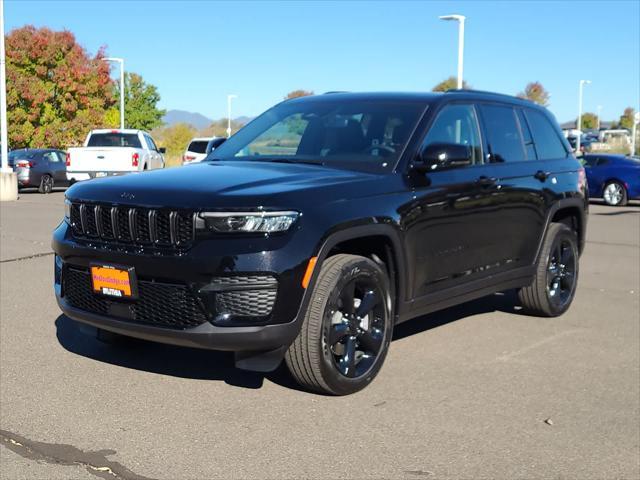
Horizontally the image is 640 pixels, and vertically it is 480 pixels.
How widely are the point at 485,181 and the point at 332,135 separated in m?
1.20

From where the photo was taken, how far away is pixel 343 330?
4.83 metres

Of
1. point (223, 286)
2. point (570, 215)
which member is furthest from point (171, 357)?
point (570, 215)

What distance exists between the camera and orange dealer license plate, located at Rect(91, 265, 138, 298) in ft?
14.9

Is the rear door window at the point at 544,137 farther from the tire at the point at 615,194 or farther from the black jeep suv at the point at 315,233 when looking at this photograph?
the tire at the point at 615,194

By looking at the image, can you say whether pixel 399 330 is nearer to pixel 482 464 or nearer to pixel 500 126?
pixel 500 126

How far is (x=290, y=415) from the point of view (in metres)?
4.54

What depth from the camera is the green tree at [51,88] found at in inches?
1569

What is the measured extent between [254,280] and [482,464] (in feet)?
4.83

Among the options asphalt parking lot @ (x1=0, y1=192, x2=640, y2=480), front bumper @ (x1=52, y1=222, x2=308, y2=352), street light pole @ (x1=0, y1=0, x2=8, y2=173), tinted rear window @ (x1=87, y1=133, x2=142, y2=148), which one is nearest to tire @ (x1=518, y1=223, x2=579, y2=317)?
asphalt parking lot @ (x1=0, y1=192, x2=640, y2=480)

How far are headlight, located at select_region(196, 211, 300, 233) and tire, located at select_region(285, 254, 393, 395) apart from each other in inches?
19.3

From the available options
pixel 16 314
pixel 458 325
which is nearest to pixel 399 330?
pixel 458 325

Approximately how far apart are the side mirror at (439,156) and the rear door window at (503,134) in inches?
35.8

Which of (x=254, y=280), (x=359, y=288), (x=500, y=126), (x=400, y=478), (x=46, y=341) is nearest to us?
(x=400, y=478)

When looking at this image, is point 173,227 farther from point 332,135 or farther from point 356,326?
point 332,135
